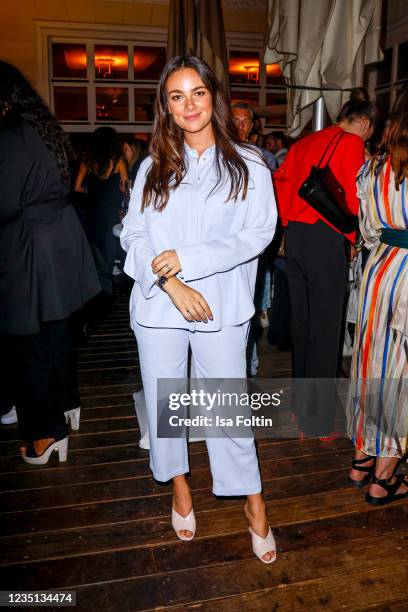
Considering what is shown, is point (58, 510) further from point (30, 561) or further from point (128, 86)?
point (128, 86)

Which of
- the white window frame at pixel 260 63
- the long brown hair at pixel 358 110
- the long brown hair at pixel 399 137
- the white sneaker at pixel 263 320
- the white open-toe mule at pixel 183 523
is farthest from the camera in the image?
the white window frame at pixel 260 63

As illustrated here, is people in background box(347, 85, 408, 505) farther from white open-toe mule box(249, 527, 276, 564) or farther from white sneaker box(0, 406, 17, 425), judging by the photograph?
white sneaker box(0, 406, 17, 425)

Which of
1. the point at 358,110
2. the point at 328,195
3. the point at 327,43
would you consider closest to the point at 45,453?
the point at 328,195

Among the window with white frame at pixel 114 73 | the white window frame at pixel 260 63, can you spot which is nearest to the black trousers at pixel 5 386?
the window with white frame at pixel 114 73

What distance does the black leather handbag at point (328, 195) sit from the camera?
8.11ft

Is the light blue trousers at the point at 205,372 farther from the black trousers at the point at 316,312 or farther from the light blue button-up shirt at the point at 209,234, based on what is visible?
the black trousers at the point at 316,312

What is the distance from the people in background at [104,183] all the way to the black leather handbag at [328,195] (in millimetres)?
2805

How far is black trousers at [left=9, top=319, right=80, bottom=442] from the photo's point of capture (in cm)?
243

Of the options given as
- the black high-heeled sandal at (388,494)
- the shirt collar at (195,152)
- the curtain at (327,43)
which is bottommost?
the black high-heeled sandal at (388,494)

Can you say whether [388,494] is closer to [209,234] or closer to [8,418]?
[209,234]

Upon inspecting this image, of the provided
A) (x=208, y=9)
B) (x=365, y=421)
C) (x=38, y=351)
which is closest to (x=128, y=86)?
(x=208, y=9)

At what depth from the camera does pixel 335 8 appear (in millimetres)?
2520

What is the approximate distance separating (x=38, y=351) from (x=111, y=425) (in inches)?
29.8

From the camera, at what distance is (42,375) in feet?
8.06
